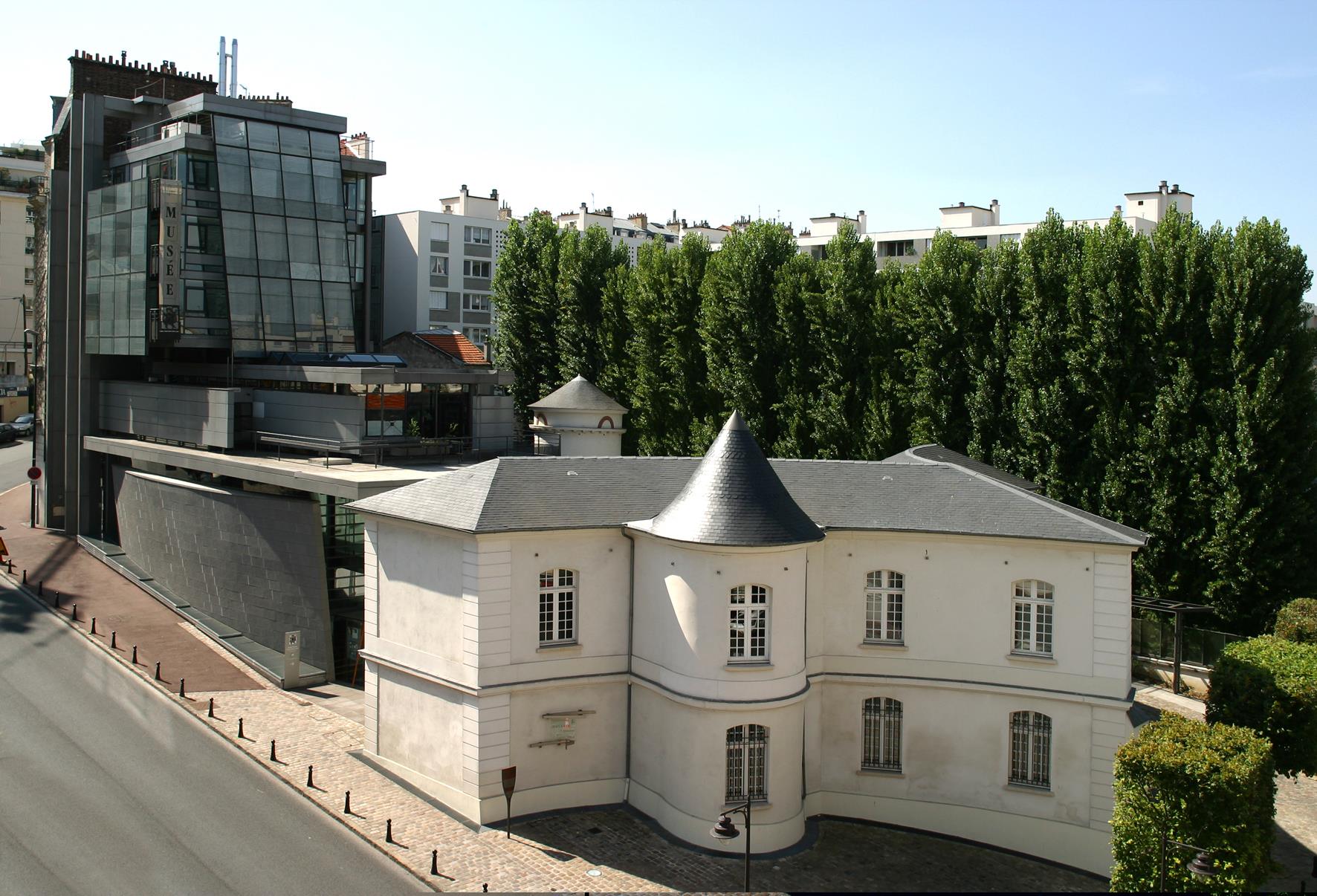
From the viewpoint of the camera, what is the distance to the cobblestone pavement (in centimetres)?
2680

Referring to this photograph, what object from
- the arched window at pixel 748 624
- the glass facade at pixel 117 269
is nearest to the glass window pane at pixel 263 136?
the glass facade at pixel 117 269

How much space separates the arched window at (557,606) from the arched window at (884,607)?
806 cm

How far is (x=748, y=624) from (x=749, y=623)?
0.15ft

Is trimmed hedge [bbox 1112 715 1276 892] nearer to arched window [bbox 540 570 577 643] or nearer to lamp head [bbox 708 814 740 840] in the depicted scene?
lamp head [bbox 708 814 740 840]

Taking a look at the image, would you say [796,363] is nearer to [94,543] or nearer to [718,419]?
[718,419]

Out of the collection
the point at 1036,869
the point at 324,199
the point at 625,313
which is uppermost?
the point at 324,199

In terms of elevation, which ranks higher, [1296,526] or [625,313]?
[625,313]

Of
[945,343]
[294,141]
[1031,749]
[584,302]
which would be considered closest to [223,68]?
[294,141]

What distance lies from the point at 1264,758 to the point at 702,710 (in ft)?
41.1

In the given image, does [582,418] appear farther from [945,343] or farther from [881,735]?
[881,735]

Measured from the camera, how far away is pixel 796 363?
161 ft

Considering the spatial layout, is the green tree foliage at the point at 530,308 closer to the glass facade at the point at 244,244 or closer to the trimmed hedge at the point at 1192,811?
the glass facade at the point at 244,244

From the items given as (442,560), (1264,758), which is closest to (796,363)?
(442,560)

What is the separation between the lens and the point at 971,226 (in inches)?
3374
